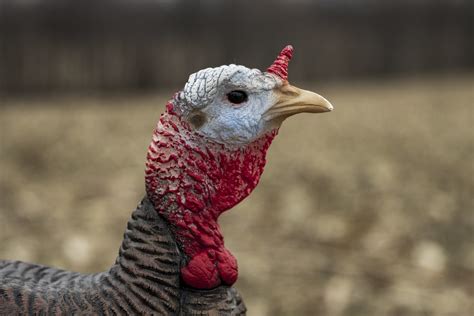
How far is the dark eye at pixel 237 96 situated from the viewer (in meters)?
A: 1.84

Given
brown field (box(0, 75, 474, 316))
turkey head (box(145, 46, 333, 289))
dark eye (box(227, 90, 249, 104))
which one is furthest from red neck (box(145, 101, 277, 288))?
brown field (box(0, 75, 474, 316))

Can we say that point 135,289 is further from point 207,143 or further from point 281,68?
point 281,68

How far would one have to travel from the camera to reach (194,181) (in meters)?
1.84

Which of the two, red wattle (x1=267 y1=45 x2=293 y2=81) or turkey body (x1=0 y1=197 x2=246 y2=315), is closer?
turkey body (x1=0 y1=197 x2=246 y2=315)

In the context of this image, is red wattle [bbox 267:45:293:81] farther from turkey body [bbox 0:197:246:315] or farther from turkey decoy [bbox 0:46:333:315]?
turkey body [bbox 0:197:246:315]

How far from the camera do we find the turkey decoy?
71.7 inches

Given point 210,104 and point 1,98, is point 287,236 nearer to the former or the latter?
point 210,104

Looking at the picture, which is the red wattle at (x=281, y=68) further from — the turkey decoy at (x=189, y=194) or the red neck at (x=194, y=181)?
the red neck at (x=194, y=181)

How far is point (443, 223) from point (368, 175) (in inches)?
57.8

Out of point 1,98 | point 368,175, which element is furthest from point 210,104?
point 1,98

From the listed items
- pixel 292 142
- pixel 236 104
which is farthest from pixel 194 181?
pixel 292 142

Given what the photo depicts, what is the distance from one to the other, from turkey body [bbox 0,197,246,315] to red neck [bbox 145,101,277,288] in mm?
35

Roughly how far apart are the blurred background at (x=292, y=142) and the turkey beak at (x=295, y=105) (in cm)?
225

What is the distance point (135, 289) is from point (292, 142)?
21.9ft
